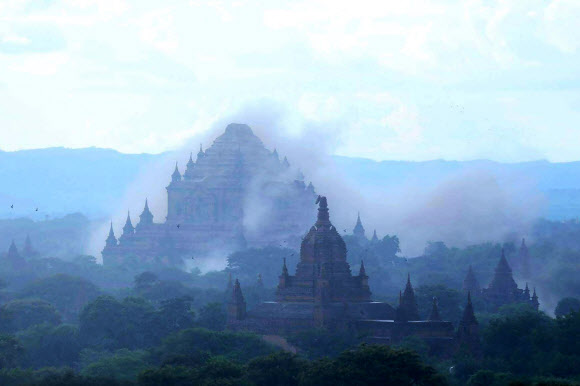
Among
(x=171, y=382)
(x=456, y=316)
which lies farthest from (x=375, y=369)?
(x=456, y=316)

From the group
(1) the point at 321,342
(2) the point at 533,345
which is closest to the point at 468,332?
(1) the point at 321,342

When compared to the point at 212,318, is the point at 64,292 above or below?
above

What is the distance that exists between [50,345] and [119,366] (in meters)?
17.5

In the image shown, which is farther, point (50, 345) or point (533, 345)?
point (50, 345)

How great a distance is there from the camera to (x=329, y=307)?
131 m

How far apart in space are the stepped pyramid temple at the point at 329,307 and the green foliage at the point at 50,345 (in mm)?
9007

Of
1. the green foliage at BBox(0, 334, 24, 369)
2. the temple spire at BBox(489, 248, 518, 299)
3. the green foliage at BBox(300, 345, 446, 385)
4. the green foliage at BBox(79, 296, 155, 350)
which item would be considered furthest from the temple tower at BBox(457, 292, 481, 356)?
the temple spire at BBox(489, 248, 518, 299)

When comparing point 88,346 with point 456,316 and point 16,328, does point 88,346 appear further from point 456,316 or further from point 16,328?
point 456,316

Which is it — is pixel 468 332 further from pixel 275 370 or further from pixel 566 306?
pixel 566 306

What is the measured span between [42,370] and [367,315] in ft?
79.9

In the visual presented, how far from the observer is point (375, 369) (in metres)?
96.1

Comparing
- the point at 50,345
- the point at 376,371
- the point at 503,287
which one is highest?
the point at 503,287

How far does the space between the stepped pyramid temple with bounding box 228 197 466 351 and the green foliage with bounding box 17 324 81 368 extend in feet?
29.5

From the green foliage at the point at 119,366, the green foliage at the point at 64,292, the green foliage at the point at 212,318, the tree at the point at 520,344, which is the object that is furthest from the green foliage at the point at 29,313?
the tree at the point at 520,344
